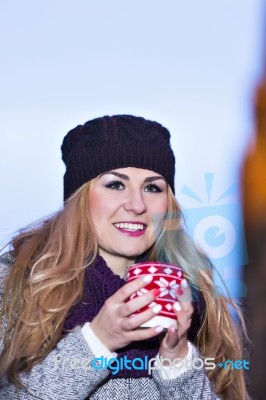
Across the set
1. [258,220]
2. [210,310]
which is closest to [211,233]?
[210,310]

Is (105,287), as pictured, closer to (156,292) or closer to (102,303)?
(102,303)

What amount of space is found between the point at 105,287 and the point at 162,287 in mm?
436

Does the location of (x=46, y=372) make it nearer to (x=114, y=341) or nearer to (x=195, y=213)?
(x=114, y=341)

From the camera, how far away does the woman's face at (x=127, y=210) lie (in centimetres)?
192

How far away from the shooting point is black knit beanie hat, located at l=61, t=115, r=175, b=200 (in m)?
2.02

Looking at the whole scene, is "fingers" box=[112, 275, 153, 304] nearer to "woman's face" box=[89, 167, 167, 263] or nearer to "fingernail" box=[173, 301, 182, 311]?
"fingernail" box=[173, 301, 182, 311]

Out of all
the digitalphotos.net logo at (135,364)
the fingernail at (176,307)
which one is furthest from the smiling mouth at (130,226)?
the fingernail at (176,307)

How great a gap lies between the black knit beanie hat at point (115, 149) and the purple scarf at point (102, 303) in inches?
10.1

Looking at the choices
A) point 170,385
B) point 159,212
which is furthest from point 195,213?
point 170,385

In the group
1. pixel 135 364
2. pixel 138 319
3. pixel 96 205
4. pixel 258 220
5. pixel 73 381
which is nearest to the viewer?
pixel 138 319

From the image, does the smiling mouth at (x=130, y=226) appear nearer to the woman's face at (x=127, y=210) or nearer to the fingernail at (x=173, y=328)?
the woman's face at (x=127, y=210)

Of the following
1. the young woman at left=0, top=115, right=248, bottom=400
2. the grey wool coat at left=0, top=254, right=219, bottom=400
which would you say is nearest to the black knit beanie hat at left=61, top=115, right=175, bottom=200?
the young woman at left=0, top=115, right=248, bottom=400

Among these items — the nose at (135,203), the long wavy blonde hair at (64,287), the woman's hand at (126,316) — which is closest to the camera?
the woman's hand at (126,316)

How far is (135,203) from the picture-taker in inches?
75.1
